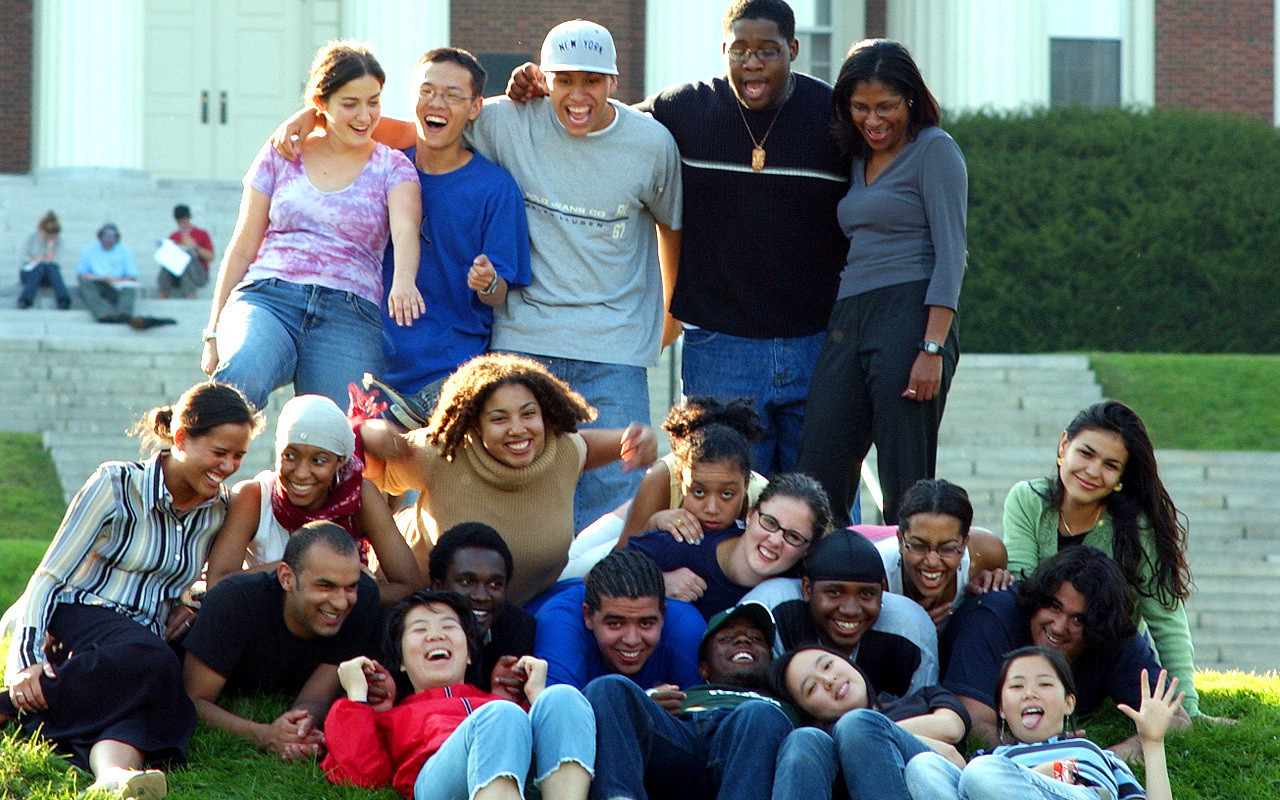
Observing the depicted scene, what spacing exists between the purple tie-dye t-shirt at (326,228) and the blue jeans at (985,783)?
2.83 metres

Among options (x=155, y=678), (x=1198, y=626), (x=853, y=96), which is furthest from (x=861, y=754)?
(x=1198, y=626)

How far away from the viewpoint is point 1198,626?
10.1 metres

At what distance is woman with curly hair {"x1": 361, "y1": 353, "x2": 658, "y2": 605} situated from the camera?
561 cm

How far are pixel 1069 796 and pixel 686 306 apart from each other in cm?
269

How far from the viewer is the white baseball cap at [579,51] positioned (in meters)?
6.09

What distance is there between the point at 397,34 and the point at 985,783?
14696mm

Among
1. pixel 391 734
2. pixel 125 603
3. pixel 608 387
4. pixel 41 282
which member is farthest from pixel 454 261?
pixel 41 282

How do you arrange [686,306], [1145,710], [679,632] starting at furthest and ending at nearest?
1. [686,306]
2. [679,632]
3. [1145,710]

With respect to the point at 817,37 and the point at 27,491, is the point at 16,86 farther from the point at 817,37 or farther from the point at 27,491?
the point at 817,37

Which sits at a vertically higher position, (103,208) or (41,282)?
(103,208)

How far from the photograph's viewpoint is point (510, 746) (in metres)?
4.42

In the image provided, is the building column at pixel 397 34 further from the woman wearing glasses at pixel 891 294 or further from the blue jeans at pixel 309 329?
the woman wearing glasses at pixel 891 294

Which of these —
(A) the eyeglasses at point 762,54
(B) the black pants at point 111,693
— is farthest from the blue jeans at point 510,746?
(A) the eyeglasses at point 762,54

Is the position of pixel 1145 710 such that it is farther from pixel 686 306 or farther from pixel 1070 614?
pixel 686 306
